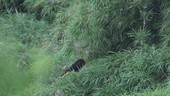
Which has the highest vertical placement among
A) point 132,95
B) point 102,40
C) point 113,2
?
A: point 113,2

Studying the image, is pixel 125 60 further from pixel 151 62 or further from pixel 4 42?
pixel 4 42

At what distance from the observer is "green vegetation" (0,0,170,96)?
4.18 m

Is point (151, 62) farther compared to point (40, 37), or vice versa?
point (40, 37)

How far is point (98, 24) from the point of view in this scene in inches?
186

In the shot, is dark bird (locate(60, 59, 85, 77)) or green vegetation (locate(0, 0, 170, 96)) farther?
dark bird (locate(60, 59, 85, 77))

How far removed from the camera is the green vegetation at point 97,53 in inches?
165

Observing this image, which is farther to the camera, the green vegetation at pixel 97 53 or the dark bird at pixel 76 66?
the dark bird at pixel 76 66

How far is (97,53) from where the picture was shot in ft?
15.7

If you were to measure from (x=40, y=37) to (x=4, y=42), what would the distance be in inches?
18.0

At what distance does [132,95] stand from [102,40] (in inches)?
35.8

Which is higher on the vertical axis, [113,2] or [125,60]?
[113,2]

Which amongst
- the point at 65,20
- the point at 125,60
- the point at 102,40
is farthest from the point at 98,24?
the point at 65,20

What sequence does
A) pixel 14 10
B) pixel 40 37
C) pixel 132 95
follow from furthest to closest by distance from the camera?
1. pixel 14 10
2. pixel 40 37
3. pixel 132 95

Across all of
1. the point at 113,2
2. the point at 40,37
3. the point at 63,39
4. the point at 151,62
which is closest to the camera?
the point at 151,62
